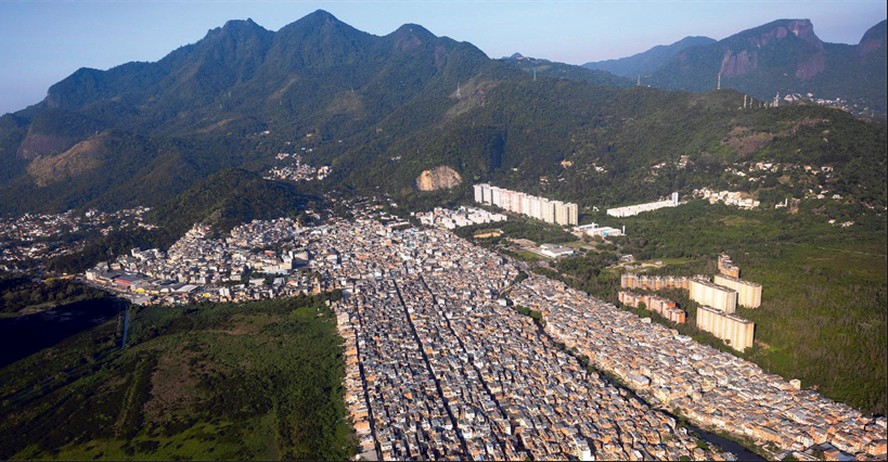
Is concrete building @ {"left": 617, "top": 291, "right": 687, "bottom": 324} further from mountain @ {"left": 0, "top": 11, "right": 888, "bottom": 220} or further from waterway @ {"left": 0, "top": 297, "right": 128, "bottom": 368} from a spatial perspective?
waterway @ {"left": 0, "top": 297, "right": 128, "bottom": 368}

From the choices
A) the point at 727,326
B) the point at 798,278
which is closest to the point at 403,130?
the point at 798,278

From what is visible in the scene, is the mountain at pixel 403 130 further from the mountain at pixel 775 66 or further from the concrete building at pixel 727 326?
the concrete building at pixel 727 326

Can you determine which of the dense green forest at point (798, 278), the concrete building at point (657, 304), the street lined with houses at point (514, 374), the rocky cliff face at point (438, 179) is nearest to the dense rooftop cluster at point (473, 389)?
the street lined with houses at point (514, 374)

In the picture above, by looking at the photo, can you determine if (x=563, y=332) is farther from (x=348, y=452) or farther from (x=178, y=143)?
(x=178, y=143)

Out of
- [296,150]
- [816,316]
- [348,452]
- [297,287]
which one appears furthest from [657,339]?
[296,150]

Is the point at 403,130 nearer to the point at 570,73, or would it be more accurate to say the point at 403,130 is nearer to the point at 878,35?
the point at 570,73

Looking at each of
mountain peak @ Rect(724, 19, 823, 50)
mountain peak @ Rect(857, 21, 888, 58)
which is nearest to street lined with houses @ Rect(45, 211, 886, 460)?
mountain peak @ Rect(857, 21, 888, 58)
